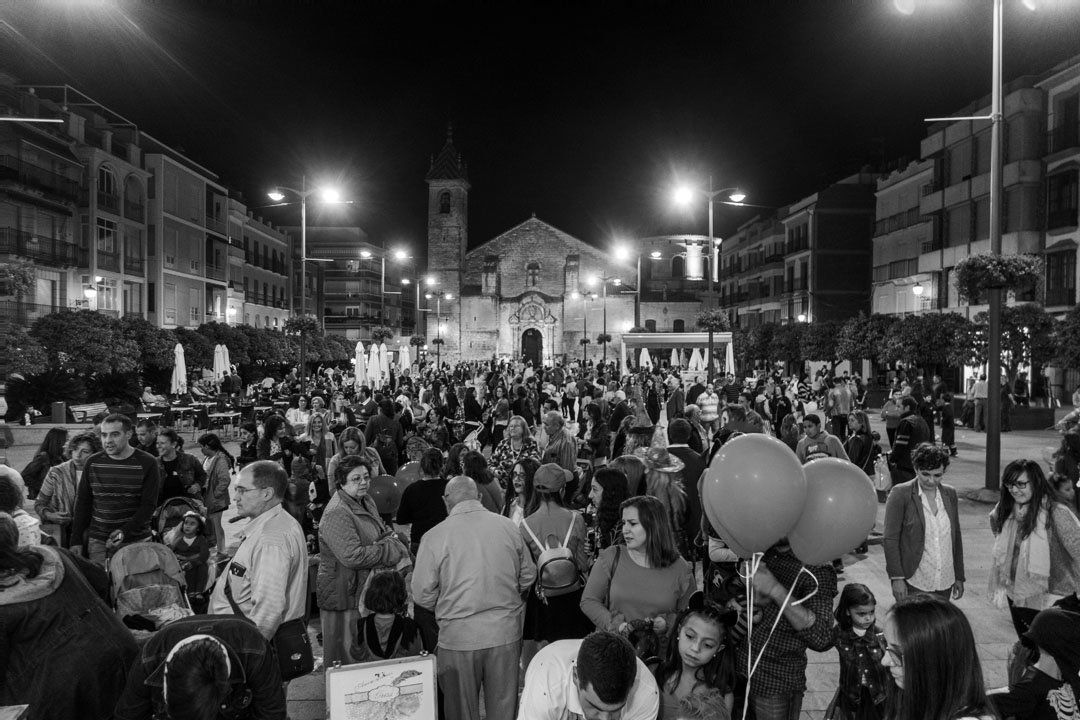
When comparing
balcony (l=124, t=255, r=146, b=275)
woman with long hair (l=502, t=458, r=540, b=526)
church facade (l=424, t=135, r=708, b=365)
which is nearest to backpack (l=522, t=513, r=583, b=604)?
woman with long hair (l=502, t=458, r=540, b=526)

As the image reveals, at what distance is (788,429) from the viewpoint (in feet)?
30.7

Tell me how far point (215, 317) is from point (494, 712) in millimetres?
40863

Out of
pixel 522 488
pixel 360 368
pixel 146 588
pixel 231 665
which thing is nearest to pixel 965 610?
pixel 522 488

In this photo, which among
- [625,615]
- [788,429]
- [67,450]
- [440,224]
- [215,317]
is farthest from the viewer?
[440,224]

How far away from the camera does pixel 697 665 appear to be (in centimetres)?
297

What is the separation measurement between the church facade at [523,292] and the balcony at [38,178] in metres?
30.8

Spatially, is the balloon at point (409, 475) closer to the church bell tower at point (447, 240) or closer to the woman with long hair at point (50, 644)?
the woman with long hair at point (50, 644)

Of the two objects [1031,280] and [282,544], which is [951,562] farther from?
[1031,280]

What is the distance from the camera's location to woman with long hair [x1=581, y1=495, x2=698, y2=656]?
136 inches

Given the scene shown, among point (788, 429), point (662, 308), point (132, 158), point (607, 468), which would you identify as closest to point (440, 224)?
point (662, 308)

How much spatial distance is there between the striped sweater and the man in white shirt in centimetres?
355

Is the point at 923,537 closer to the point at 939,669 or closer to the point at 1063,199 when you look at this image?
the point at 939,669

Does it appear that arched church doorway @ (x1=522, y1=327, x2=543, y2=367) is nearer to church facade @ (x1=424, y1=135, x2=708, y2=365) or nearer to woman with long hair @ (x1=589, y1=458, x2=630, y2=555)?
church facade @ (x1=424, y1=135, x2=708, y2=365)

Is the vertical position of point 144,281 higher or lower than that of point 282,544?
higher
